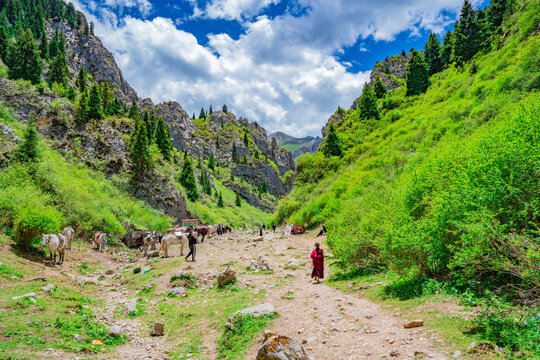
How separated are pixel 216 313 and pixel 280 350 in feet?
16.9

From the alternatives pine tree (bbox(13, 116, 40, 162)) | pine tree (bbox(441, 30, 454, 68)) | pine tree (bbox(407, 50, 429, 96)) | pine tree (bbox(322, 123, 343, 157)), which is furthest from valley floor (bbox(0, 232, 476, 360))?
pine tree (bbox(441, 30, 454, 68))

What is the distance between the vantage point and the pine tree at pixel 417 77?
56.4 m

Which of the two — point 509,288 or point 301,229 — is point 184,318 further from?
point 301,229

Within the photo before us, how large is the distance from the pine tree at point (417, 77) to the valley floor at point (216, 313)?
5541 cm

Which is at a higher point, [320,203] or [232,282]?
[320,203]

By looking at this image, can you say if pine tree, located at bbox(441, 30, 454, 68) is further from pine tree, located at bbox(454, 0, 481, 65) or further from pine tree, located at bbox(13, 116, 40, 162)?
pine tree, located at bbox(13, 116, 40, 162)

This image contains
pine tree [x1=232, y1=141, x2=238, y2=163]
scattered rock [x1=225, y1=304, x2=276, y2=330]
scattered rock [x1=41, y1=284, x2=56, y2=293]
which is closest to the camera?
scattered rock [x1=225, y1=304, x2=276, y2=330]

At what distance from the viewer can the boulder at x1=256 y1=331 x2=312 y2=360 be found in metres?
5.22

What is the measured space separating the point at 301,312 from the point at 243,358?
2.74 metres

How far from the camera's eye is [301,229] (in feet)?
124

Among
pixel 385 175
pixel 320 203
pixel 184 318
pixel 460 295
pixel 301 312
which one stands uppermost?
pixel 385 175

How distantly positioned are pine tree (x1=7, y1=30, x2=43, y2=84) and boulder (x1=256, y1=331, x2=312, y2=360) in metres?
71.2

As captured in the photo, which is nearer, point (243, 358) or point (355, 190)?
point (243, 358)

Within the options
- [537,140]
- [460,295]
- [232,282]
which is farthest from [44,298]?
[537,140]
